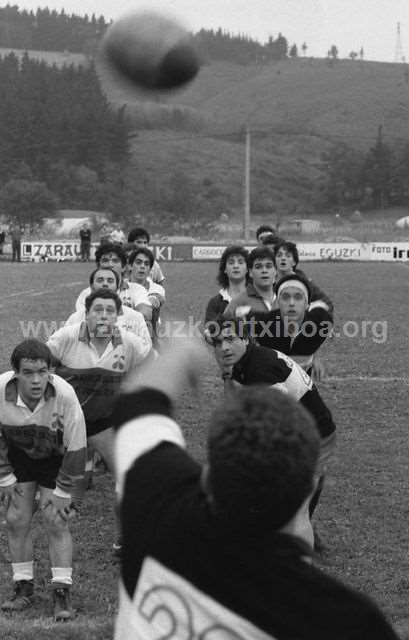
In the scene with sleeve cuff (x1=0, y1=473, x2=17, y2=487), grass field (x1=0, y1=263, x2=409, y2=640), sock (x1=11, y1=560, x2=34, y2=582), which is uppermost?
sleeve cuff (x1=0, y1=473, x2=17, y2=487)

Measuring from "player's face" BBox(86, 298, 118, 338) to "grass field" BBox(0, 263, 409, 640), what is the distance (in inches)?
50.7

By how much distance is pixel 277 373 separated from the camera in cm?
542

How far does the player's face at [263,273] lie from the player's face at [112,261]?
1697mm

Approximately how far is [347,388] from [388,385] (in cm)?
63

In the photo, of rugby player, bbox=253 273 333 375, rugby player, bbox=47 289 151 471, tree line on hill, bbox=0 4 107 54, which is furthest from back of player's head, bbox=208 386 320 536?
tree line on hill, bbox=0 4 107 54

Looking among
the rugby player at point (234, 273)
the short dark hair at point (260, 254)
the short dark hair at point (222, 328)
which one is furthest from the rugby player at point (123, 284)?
the short dark hair at point (222, 328)

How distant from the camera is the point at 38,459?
17.5 ft

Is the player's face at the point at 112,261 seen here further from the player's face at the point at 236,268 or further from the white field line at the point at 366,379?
the white field line at the point at 366,379

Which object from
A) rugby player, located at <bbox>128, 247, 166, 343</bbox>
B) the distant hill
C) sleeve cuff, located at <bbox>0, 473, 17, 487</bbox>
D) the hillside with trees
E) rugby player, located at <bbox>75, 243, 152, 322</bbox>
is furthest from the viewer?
the distant hill

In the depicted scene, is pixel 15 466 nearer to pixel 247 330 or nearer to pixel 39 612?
pixel 39 612

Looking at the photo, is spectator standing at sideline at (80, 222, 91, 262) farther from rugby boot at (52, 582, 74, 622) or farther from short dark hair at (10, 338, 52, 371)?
rugby boot at (52, 582, 74, 622)

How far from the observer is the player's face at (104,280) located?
7898 millimetres

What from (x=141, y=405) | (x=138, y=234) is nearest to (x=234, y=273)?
(x=138, y=234)

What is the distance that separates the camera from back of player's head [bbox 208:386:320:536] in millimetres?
1863
